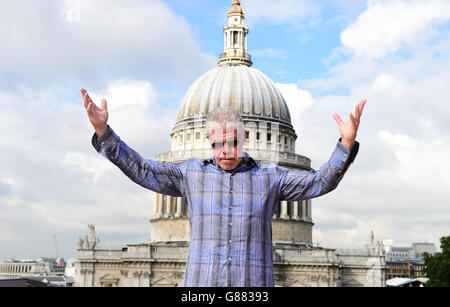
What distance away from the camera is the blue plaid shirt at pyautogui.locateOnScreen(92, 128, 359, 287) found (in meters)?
7.52

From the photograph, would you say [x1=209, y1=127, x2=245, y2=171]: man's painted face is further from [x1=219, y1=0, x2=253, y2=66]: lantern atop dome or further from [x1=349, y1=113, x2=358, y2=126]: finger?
[x1=219, y1=0, x2=253, y2=66]: lantern atop dome

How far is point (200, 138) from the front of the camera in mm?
89625

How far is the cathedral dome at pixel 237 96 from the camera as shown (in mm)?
92500

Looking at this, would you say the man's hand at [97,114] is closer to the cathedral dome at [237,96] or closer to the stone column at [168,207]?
the stone column at [168,207]

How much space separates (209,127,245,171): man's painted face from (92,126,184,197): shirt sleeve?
1.70ft

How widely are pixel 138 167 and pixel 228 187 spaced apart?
3.40 ft

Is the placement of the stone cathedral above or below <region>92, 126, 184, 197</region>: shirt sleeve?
above

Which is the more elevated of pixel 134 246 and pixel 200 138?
pixel 200 138

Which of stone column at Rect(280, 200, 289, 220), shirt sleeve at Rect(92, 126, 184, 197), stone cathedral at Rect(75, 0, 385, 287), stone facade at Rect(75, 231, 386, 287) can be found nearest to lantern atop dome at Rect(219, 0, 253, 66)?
stone cathedral at Rect(75, 0, 385, 287)

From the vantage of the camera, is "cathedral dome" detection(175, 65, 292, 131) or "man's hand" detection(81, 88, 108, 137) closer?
"man's hand" detection(81, 88, 108, 137)

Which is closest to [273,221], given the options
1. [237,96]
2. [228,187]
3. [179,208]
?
[179,208]
